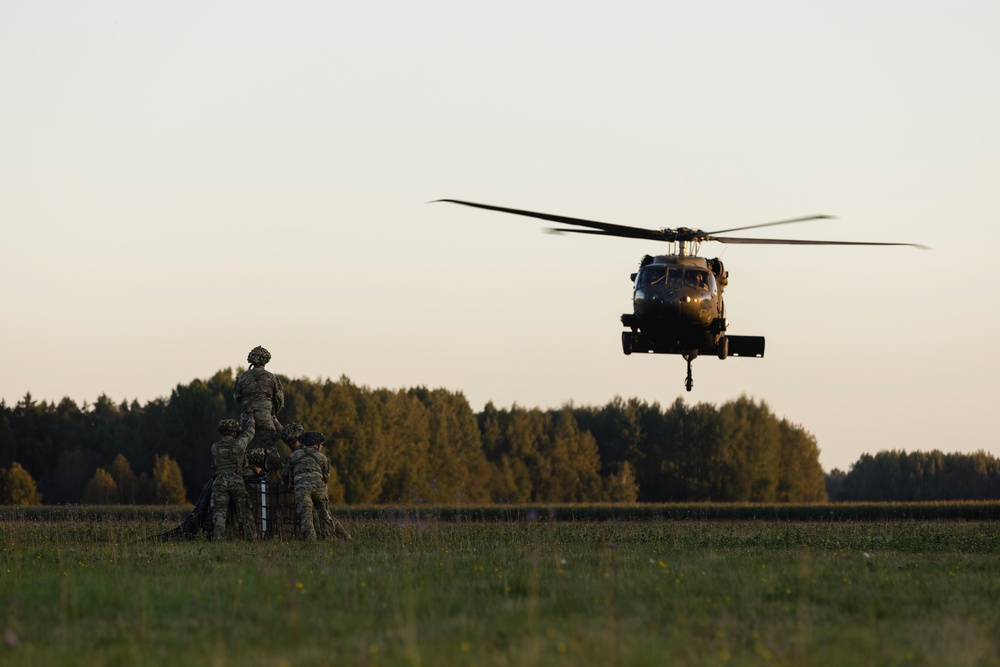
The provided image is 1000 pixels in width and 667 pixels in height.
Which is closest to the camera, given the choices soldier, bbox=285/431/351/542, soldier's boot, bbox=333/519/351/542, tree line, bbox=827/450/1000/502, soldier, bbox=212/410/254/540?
soldier, bbox=285/431/351/542

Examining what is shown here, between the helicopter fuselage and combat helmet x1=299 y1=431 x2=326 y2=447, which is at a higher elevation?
the helicopter fuselage

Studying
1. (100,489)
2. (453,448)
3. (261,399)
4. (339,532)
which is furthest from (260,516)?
(453,448)

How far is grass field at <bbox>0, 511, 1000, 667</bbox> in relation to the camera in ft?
34.3

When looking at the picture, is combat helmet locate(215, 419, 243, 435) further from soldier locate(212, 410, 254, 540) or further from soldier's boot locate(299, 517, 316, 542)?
soldier's boot locate(299, 517, 316, 542)

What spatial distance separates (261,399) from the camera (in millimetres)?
24688

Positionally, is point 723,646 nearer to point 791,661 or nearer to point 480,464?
point 791,661

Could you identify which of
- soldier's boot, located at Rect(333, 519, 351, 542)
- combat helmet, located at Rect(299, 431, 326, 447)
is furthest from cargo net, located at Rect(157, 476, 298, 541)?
combat helmet, located at Rect(299, 431, 326, 447)

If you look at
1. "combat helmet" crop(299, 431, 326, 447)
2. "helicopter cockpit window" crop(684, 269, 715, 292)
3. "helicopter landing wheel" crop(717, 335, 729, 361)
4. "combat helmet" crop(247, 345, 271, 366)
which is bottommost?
"combat helmet" crop(299, 431, 326, 447)

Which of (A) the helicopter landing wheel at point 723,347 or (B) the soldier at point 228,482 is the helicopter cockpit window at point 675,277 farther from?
(B) the soldier at point 228,482

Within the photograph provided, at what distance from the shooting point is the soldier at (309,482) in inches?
908

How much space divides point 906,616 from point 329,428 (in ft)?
274

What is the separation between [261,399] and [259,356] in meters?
0.84

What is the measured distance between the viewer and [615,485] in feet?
410

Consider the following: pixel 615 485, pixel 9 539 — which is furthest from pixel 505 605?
pixel 615 485
